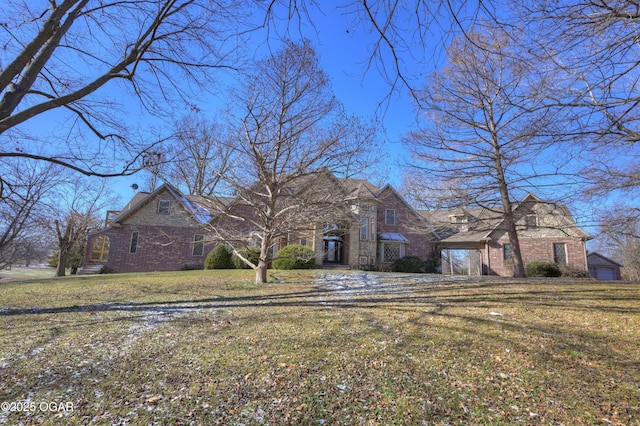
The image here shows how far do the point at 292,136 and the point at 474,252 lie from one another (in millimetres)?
20544

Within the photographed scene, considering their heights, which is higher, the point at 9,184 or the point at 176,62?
the point at 176,62

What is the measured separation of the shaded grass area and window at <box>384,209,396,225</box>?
1715 centimetres

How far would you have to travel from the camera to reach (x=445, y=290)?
917 cm

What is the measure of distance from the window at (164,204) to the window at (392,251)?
50.6 ft

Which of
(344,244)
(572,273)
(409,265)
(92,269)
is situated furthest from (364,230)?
(92,269)

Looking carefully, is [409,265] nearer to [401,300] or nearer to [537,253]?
[537,253]

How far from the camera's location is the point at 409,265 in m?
21.6

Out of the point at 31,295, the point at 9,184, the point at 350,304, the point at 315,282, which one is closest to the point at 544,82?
the point at 350,304

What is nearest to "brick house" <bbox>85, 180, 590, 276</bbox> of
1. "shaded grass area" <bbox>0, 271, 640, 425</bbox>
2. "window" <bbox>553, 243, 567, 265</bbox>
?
"window" <bbox>553, 243, 567, 265</bbox>

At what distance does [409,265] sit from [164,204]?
56.8 feet

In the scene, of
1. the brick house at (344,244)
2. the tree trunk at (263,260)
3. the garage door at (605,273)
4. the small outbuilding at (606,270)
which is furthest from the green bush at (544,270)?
the tree trunk at (263,260)

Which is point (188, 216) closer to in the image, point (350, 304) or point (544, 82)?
point (350, 304)

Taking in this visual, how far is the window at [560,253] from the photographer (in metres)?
21.4

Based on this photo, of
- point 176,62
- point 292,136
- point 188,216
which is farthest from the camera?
point 188,216
